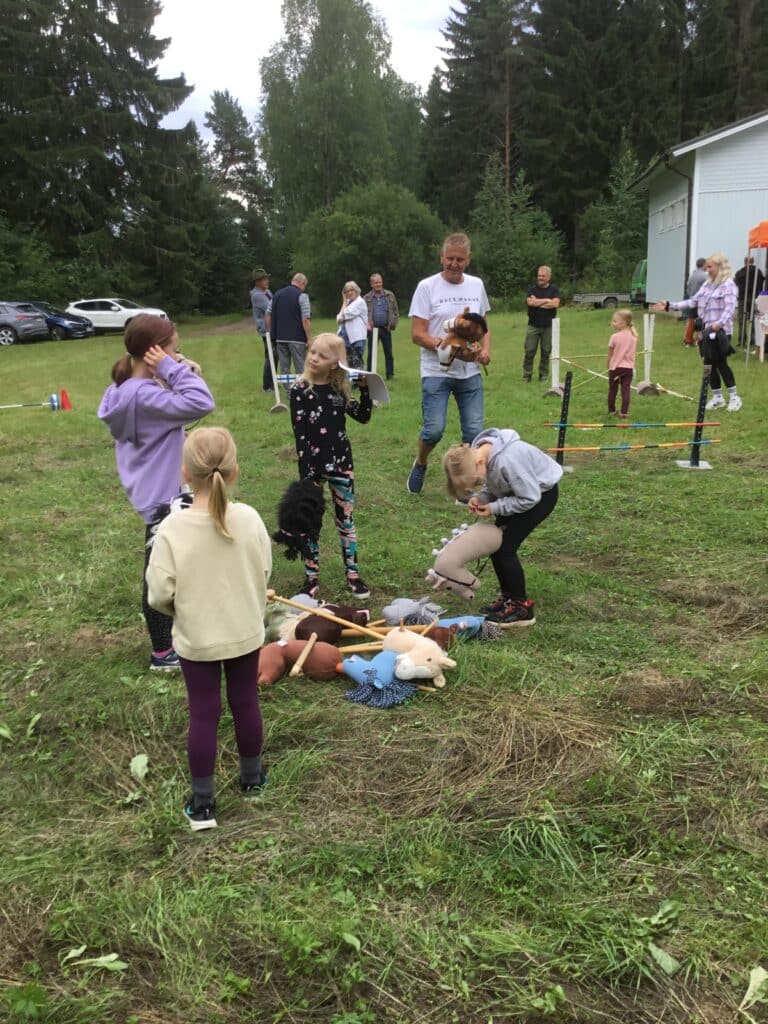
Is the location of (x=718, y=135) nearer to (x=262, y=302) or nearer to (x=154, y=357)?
(x=262, y=302)

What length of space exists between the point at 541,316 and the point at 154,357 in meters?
9.47

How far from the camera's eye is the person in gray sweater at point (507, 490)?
3.96m

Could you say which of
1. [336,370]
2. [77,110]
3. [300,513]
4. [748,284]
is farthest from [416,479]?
[77,110]

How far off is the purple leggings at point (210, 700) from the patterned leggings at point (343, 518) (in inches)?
69.5

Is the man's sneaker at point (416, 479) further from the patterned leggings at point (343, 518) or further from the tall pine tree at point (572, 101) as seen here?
the tall pine tree at point (572, 101)

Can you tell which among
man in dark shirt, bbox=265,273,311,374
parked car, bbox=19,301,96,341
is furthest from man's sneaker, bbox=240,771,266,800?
parked car, bbox=19,301,96,341

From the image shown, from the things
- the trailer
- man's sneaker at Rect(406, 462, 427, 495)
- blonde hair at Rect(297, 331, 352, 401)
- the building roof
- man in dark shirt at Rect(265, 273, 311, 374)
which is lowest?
man's sneaker at Rect(406, 462, 427, 495)

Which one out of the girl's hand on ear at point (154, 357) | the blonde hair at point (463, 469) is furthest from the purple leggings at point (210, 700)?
the blonde hair at point (463, 469)

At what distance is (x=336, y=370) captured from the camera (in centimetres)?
434

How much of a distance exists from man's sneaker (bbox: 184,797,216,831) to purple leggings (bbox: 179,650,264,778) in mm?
119

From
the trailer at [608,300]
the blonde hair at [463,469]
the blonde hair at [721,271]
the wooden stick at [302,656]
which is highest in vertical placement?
the trailer at [608,300]

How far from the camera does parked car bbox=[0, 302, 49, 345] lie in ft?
81.3

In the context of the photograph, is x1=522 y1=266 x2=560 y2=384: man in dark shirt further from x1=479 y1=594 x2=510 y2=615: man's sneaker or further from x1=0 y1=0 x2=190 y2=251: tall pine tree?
x1=0 y1=0 x2=190 y2=251: tall pine tree

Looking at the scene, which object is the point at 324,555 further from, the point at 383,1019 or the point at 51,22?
the point at 51,22
